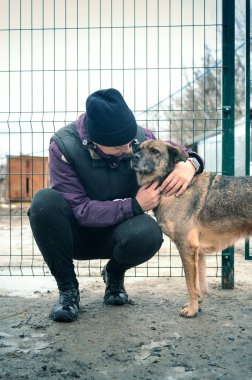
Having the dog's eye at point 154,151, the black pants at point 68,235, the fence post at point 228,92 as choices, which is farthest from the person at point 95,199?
the fence post at point 228,92

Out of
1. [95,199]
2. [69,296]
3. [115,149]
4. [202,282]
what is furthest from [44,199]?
[202,282]

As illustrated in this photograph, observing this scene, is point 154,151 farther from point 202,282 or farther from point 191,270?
point 202,282

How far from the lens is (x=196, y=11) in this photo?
167 inches

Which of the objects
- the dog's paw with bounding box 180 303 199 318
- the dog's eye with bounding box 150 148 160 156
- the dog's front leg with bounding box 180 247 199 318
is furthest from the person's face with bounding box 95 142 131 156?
the dog's paw with bounding box 180 303 199 318

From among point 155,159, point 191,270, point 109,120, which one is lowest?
point 191,270

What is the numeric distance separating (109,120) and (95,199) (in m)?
0.68

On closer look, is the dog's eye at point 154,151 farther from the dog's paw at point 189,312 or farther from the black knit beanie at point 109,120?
the dog's paw at point 189,312

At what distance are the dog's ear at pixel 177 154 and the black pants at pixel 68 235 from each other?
0.54 metres

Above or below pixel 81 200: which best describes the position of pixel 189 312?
below

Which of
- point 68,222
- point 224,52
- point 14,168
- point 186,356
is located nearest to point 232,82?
point 224,52

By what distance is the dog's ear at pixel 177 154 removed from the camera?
351 cm

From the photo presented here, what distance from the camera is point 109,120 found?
10.4 feet

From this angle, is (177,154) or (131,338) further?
(177,154)

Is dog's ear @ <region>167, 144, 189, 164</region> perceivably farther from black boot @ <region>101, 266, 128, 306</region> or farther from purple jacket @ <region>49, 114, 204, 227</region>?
black boot @ <region>101, 266, 128, 306</region>
